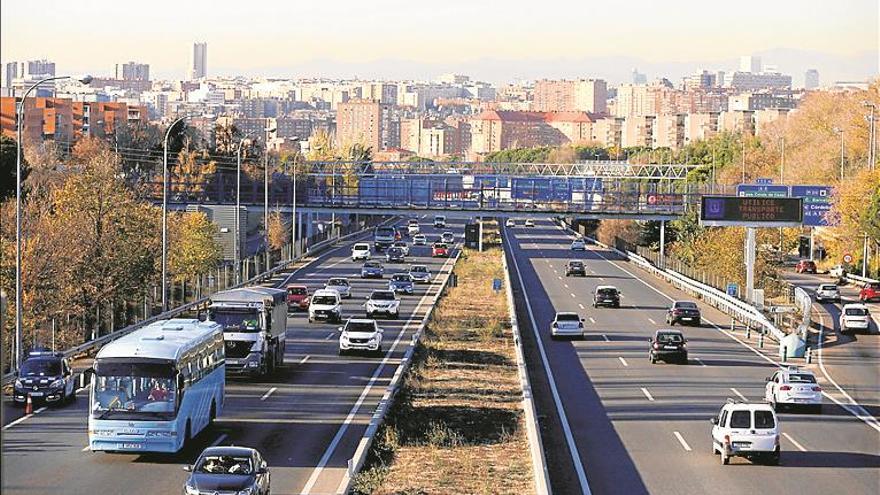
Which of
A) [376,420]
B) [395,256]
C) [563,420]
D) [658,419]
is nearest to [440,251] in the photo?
[395,256]

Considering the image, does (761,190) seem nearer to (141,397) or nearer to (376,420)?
(376,420)

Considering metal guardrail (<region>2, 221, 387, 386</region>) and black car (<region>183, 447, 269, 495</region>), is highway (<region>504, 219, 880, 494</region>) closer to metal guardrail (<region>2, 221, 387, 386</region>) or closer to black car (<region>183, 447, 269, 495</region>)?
black car (<region>183, 447, 269, 495</region>)

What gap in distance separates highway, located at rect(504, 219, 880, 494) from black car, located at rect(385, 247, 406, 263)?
3253 centimetres

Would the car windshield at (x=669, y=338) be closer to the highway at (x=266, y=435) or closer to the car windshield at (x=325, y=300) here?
the highway at (x=266, y=435)

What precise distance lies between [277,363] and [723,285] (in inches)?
1622

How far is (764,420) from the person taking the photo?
27.8 meters

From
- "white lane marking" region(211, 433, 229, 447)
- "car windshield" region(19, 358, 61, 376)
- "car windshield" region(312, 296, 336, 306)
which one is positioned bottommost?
"white lane marking" region(211, 433, 229, 447)

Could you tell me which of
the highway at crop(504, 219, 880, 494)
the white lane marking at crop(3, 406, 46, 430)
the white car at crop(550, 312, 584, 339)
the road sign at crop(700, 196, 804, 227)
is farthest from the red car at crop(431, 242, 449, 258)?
the white lane marking at crop(3, 406, 46, 430)

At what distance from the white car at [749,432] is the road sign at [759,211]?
3891 cm

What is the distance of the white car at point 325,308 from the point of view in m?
58.4

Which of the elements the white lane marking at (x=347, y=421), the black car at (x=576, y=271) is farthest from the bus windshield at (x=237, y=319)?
the black car at (x=576, y=271)

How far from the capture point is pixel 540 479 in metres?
23.3

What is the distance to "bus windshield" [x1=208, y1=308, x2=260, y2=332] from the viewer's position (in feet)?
127

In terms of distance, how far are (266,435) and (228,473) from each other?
27.5 feet
